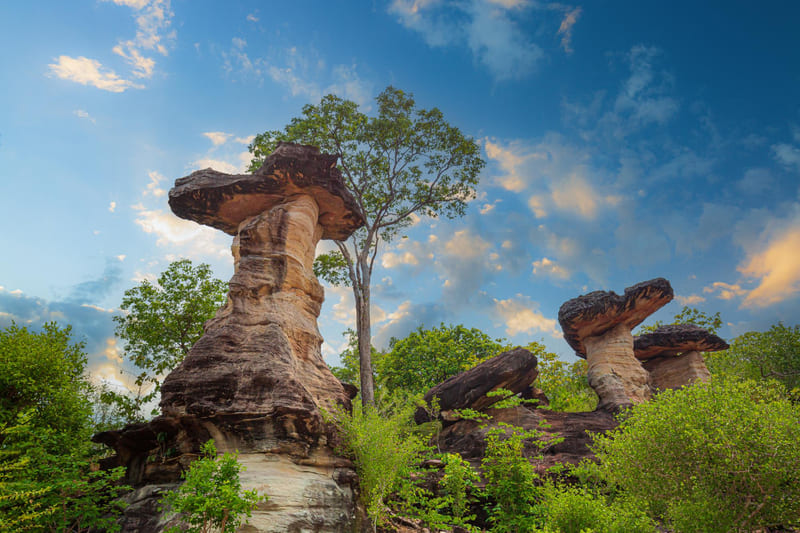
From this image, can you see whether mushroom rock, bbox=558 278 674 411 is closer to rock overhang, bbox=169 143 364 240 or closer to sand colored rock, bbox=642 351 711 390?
sand colored rock, bbox=642 351 711 390

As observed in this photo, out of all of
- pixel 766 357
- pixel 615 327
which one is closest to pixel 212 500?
pixel 615 327

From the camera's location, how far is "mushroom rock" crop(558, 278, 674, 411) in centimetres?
1791

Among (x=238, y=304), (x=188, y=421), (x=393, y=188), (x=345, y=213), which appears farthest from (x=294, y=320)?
(x=393, y=188)

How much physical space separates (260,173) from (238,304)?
4.00 metres

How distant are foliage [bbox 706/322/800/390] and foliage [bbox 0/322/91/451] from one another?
1172 inches

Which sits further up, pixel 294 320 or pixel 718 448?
pixel 294 320

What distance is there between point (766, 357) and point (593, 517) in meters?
26.7

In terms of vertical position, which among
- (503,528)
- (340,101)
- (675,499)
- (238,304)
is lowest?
(503,528)

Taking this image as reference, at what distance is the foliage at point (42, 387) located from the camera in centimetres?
909

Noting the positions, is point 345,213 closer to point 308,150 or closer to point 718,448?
point 308,150

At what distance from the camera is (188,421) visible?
8258 millimetres

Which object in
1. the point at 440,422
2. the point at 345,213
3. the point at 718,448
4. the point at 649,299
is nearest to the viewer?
the point at 718,448

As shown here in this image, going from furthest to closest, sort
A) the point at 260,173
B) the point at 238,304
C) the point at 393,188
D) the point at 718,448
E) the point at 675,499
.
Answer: the point at 393,188
the point at 260,173
the point at 238,304
the point at 675,499
the point at 718,448

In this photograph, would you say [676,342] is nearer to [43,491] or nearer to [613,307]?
[613,307]
